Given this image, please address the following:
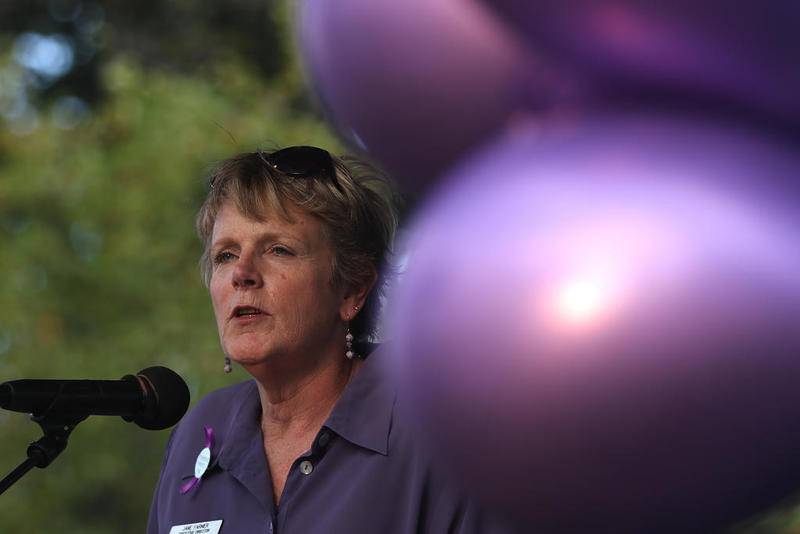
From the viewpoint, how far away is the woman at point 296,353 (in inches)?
96.9

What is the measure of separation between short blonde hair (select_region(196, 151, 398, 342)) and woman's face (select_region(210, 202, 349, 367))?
0.03m

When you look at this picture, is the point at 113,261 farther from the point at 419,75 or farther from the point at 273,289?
the point at 419,75

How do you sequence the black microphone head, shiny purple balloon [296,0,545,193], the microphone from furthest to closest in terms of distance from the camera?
the black microphone head < the microphone < shiny purple balloon [296,0,545,193]

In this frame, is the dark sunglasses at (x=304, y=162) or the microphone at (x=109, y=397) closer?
the microphone at (x=109, y=397)

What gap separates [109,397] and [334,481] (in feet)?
1.54

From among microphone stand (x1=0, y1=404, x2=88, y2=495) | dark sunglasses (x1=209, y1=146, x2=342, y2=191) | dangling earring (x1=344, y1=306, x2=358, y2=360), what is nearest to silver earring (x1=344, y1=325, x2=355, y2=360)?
dangling earring (x1=344, y1=306, x2=358, y2=360)

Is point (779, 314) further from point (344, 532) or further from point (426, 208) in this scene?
point (344, 532)

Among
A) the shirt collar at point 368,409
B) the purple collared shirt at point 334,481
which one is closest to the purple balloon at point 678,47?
the purple collared shirt at point 334,481

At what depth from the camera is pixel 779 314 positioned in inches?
60.4

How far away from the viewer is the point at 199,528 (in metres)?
2.58

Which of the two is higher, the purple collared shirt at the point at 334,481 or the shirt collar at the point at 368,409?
the shirt collar at the point at 368,409

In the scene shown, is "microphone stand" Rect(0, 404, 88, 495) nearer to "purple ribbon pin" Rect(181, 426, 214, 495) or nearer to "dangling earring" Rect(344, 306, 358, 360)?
"purple ribbon pin" Rect(181, 426, 214, 495)

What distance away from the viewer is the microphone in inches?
88.2

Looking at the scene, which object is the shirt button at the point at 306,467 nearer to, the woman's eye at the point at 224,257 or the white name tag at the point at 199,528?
the white name tag at the point at 199,528
